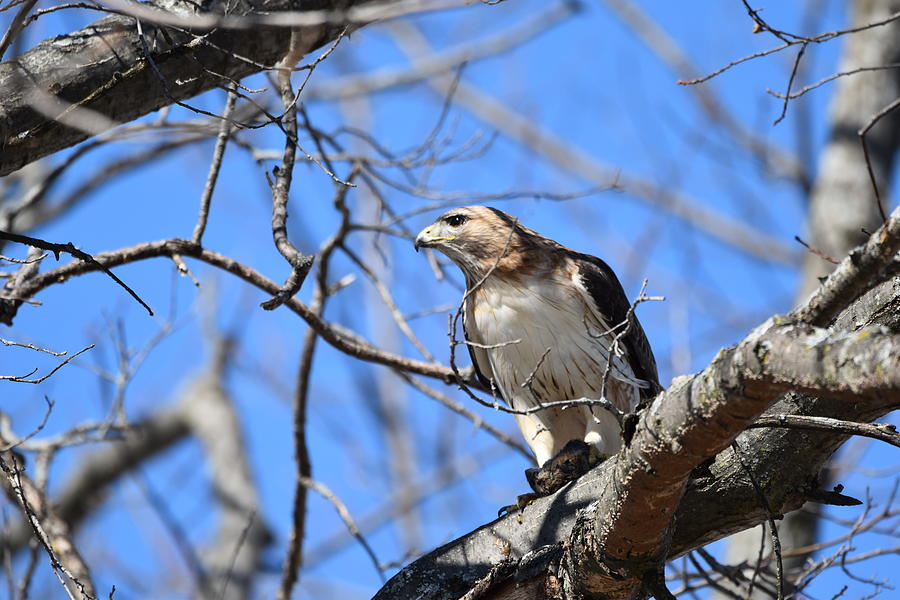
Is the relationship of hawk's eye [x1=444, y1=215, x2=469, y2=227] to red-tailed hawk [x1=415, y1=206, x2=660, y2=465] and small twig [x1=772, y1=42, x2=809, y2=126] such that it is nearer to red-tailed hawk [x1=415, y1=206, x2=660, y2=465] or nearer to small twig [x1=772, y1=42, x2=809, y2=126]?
red-tailed hawk [x1=415, y1=206, x2=660, y2=465]

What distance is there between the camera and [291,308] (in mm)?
4195

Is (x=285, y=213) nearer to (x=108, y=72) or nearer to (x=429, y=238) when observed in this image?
(x=108, y=72)

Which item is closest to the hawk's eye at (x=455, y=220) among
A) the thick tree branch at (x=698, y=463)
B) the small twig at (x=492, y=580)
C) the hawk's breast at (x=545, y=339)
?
the hawk's breast at (x=545, y=339)

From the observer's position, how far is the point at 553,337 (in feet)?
15.7

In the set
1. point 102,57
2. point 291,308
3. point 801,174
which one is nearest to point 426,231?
point 291,308

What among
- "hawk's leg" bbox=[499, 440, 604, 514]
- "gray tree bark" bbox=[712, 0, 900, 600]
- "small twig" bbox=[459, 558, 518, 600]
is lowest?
"small twig" bbox=[459, 558, 518, 600]

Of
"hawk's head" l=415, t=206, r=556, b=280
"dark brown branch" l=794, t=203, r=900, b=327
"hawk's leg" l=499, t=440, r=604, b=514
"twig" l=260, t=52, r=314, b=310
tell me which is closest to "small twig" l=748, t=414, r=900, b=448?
"dark brown branch" l=794, t=203, r=900, b=327

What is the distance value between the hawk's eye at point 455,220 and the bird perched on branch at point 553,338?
0.20 meters

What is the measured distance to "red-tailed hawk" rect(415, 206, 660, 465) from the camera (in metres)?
4.75

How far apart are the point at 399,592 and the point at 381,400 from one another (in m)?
9.11

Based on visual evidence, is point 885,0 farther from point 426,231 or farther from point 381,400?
point 381,400

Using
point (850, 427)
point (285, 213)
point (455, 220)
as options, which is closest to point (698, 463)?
point (850, 427)

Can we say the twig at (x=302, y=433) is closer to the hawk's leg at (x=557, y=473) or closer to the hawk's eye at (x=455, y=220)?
the hawk's eye at (x=455, y=220)

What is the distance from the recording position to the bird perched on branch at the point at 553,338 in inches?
187
